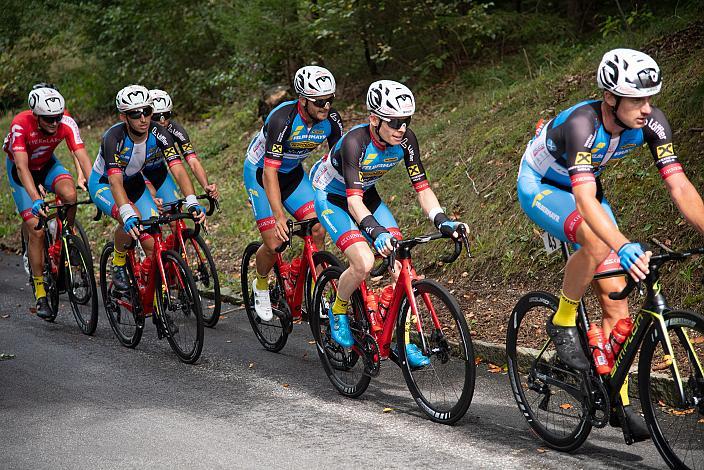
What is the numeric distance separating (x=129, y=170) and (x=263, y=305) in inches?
78.6

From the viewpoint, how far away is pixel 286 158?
842cm

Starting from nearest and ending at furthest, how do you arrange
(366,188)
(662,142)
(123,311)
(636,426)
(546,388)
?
(636,426) < (662,142) < (546,388) < (366,188) < (123,311)

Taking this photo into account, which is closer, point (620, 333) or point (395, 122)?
point (620, 333)

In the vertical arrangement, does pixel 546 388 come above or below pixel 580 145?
below

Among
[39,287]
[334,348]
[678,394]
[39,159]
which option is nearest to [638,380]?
[678,394]

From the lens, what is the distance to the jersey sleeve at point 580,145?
17.0 ft

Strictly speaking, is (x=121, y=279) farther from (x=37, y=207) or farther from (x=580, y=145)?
(x=580, y=145)

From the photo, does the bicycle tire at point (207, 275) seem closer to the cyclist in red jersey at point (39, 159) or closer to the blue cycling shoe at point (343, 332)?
the cyclist in red jersey at point (39, 159)

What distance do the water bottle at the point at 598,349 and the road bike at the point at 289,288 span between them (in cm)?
257

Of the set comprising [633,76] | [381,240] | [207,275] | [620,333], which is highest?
[633,76]

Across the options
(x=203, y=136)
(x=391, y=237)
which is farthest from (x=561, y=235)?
(x=203, y=136)

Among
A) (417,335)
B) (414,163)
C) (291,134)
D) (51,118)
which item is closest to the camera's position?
(417,335)

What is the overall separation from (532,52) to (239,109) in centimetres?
726

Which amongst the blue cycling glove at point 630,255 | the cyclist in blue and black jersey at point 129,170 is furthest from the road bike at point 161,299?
the blue cycling glove at point 630,255
